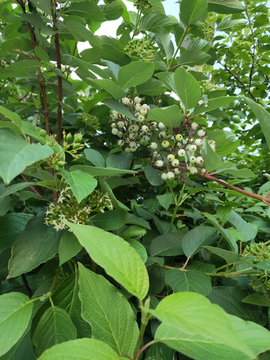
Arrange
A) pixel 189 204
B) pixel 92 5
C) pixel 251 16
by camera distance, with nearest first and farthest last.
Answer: pixel 92 5, pixel 189 204, pixel 251 16

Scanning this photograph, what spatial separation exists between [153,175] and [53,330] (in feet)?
1.40

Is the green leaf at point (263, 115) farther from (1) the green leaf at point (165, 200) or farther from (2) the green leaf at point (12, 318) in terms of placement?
(2) the green leaf at point (12, 318)

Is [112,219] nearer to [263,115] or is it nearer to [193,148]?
[193,148]

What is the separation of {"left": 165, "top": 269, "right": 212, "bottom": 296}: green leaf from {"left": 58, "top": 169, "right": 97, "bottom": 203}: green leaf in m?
0.28

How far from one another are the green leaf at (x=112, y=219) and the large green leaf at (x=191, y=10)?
27.1 inches

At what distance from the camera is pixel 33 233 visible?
1.65 feet

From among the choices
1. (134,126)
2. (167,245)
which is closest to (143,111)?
(134,126)

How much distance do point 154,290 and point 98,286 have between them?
24 cm

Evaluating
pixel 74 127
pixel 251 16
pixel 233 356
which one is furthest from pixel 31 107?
pixel 251 16

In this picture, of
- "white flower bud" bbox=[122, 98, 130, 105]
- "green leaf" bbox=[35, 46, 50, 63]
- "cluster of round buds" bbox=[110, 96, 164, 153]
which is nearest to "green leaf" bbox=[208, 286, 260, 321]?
"cluster of round buds" bbox=[110, 96, 164, 153]

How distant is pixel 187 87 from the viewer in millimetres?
558

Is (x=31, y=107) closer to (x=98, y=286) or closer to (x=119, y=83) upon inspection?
(x=119, y=83)

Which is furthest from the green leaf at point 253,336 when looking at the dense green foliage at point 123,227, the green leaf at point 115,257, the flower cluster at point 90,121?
the flower cluster at point 90,121

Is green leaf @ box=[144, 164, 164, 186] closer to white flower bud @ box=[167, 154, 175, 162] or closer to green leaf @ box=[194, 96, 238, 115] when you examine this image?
white flower bud @ box=[167, 154, 175, 162]
